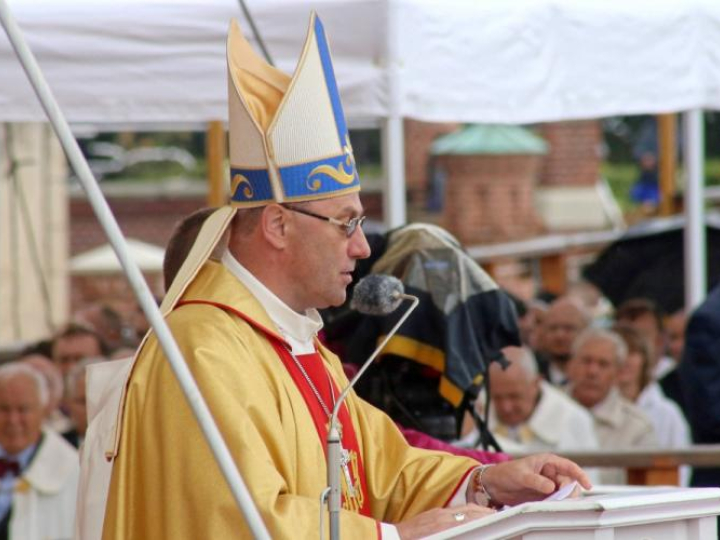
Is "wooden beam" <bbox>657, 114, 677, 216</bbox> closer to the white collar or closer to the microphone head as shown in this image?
the white collar

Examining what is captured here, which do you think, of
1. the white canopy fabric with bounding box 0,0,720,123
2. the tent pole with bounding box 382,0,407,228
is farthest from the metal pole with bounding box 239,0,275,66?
the tent pole with bounding box 382,0,407,228

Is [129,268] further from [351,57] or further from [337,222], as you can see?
[351,57]

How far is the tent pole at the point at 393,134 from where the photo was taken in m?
5.41

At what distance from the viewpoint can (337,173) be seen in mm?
3635

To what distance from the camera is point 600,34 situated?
5883 mm

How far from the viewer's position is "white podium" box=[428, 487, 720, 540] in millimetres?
3090

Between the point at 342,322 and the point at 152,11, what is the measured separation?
1.22 metres

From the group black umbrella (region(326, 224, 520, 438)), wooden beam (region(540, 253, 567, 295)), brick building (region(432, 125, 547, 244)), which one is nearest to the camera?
black umbrella (region(326, 224, 520, 438))

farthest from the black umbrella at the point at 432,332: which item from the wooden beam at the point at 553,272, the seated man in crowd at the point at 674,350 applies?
the wooden beam at the point at 553,272

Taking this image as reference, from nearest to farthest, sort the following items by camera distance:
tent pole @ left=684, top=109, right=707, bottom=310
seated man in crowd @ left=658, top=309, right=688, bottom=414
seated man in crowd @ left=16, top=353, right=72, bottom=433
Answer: tent pole @ left=684, top=109, right=707, bottom=310
seated man in crowd @ left=16, top=353, right=72, bottom=433
seated man in crowd @ left=658, top=309, right=688, bottom=414

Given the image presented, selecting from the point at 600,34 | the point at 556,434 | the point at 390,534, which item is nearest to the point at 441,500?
the point at 390,534

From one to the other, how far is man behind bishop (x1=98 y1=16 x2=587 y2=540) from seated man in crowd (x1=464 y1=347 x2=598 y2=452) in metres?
3.22

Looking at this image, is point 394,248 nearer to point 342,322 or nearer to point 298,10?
point 342,322

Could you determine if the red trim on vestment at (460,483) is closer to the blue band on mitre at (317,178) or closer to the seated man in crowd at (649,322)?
the blue band on mitre at (317,178)
